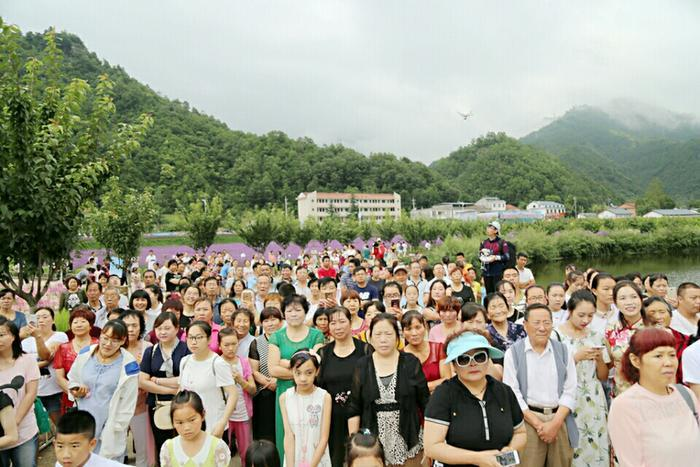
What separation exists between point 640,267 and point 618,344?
26392mm

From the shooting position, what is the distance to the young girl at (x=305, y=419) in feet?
10.5

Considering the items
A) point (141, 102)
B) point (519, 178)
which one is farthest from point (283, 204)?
point (519, 178)

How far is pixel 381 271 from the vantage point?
8117mm

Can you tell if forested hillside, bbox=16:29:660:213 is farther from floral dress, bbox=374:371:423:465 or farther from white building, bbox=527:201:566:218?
floral dress, bbox=374:371:423:465

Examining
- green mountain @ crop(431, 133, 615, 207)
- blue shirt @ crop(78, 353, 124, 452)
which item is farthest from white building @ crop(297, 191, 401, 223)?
blue shirt @ crop(78, 353, 124, 452)

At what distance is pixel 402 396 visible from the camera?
3002mm

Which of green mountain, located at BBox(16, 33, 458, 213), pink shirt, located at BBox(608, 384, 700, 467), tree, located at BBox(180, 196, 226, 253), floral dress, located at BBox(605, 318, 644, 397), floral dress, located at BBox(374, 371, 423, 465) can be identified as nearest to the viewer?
pink shirt, located at BBox(608, 384, 700, 467)

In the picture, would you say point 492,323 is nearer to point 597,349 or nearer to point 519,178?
point 597,349

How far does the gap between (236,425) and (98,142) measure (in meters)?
3.91

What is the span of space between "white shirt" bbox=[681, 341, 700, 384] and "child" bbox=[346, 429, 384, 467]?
199 centimetres

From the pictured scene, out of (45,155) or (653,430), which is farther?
(45,155)

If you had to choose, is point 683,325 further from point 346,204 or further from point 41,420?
point 346,204

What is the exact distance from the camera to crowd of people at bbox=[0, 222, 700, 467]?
232 centimetres

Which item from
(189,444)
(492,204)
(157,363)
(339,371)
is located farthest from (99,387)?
(492,204)
